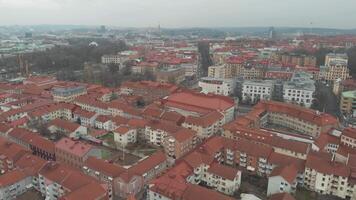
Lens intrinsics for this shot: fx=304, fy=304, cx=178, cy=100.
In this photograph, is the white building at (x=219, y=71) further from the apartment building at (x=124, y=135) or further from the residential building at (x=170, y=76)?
the apartment building at (x=124, y=135)

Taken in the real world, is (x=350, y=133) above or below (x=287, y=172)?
above

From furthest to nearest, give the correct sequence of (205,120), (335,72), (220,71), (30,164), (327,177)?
(220,71)
(335,72)
(205,120)
(30,164)
(327,177)

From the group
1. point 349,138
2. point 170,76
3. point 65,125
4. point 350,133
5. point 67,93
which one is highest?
point 170,76

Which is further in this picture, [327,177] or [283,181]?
[327,177]

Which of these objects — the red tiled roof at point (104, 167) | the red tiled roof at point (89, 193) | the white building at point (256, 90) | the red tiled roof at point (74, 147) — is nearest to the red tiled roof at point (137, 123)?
the red tiled roof at point (74, 147)

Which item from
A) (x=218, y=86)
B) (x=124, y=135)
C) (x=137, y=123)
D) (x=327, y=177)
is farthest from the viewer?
(x=218, y=86)

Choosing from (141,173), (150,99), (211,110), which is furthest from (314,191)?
(150,99)

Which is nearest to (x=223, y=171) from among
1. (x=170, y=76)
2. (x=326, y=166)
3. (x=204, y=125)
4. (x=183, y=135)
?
(x=183, y=135)

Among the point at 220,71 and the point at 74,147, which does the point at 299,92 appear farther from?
the point at 74,147

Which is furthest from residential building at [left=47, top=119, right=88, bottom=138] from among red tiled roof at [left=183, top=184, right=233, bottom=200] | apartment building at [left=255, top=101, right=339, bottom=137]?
apartment building at [left=255, top=101, right=339, bottom=137]
